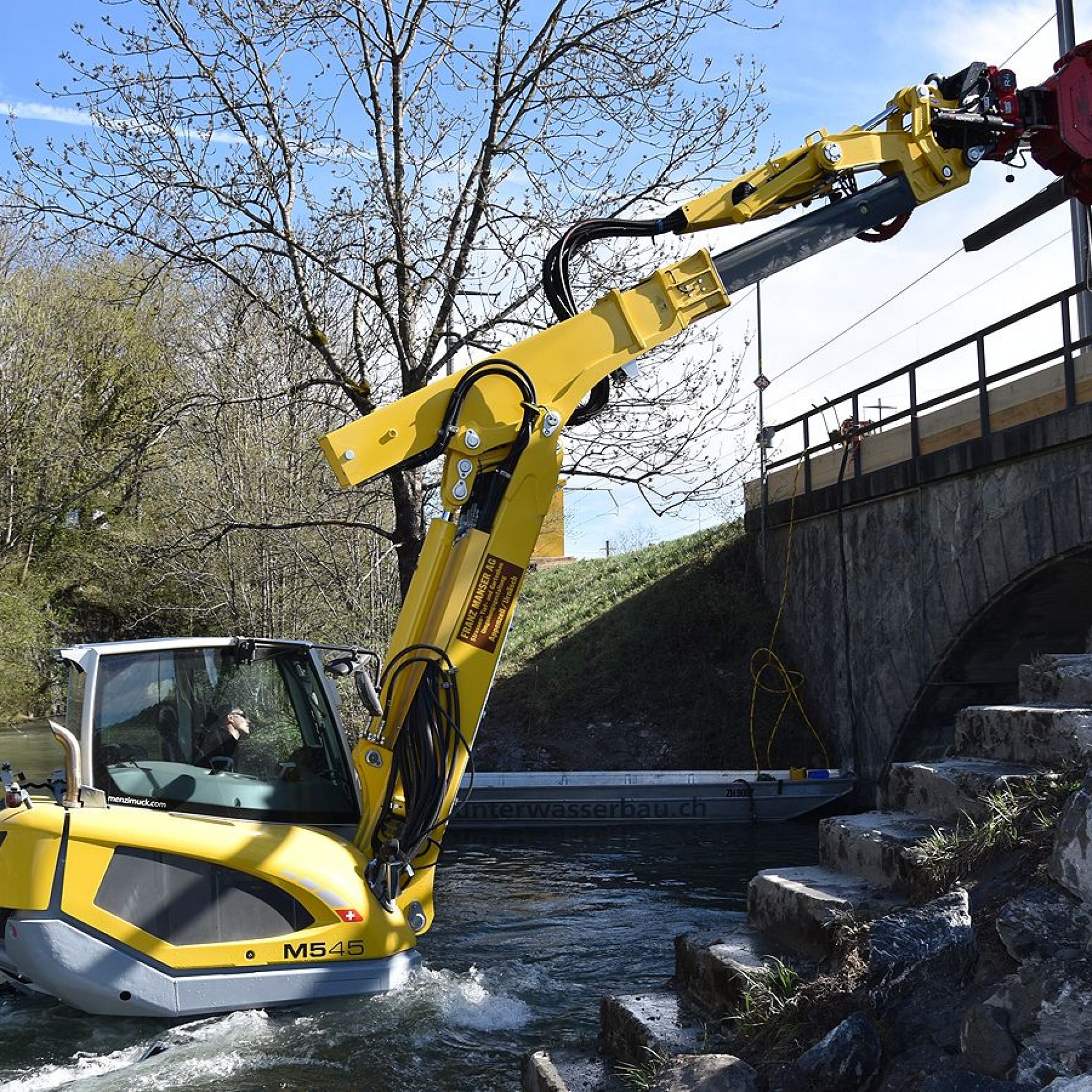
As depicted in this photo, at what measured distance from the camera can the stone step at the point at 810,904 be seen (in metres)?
4.94

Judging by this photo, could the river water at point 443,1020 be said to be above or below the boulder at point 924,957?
below

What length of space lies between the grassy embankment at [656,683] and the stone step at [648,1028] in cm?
1369

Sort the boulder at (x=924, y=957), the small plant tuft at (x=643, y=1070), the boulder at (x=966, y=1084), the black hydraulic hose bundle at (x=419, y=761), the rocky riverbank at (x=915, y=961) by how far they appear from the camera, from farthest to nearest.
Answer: the black hydraulic hose bundle at (x=419, y=761)
the small plant tuft at (x=643, y=1070)
the boulder at (x=924, y=957)
the rocky riverbank at (x=915, y=961)
the boulder at (x=966, y=1084)

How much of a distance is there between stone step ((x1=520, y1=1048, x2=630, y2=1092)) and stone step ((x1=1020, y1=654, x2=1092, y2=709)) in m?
2.68

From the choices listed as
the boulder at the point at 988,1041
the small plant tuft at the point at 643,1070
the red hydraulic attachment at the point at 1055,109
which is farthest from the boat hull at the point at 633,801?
the boulder at the point at 988,1041

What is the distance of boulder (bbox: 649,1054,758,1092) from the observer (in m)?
4.04

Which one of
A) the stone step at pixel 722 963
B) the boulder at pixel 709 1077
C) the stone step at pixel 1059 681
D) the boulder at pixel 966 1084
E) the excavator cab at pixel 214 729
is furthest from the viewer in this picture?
the excavator cab at pixel 214 729

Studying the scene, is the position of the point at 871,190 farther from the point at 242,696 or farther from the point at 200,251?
the point at 200,251

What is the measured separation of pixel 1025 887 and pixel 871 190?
471cm

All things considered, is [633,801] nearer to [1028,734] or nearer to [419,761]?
[419,761]

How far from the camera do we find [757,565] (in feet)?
69.9

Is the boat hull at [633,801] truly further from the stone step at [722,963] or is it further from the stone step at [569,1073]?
the stone step at [569,1073]

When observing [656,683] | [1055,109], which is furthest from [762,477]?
[1055,109]

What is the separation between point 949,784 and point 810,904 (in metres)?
0.89
